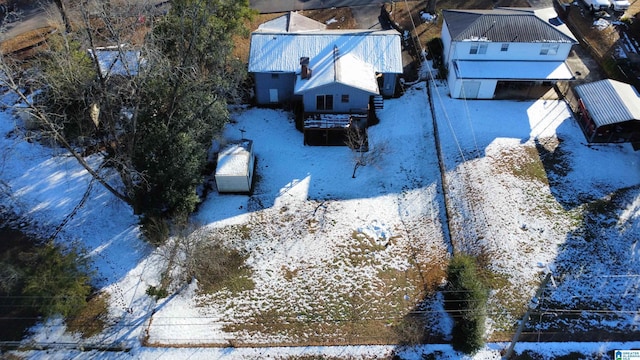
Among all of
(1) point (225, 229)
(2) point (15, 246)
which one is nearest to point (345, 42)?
(1) point (225, 229)

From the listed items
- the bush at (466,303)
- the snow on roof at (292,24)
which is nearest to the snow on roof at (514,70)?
the snow on roof at (292,24)

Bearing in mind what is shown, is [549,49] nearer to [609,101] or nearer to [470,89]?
[609,101]

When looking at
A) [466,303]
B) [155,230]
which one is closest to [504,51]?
[466,303]

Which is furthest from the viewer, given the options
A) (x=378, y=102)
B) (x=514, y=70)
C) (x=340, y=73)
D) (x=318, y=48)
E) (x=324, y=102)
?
(x=378, y=102)

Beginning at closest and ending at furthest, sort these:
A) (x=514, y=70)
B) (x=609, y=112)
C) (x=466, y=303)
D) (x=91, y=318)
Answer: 1. (x=466, y=303)
2. (x=91, y=318)
3. (x=609, y=112)
4. (x=514, y=70)

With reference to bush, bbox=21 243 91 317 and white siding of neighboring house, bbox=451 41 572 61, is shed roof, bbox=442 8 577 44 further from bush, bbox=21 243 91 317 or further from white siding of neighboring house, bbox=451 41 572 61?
bush, bbox=21 243 91 317

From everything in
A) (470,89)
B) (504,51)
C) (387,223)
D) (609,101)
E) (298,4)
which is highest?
(298,4)

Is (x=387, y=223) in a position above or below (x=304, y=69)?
below
